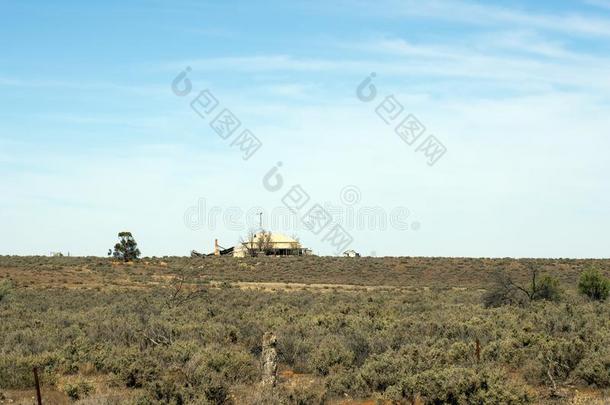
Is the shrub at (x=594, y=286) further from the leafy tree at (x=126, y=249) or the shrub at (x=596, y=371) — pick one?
the leafy tree at (x=126, y=249)

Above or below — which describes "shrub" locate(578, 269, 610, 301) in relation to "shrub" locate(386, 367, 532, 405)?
above

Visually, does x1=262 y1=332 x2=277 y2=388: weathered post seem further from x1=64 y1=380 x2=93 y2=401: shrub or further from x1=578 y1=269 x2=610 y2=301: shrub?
x1=578 y1=269 x2=610 y2=301: shrub

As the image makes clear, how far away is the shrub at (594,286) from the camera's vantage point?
105 feet

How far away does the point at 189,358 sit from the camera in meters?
14.7

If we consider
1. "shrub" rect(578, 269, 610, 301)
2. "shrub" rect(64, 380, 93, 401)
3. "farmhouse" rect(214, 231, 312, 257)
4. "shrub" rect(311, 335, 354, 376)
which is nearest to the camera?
"shrub" rect(64, 380, 93, 401)

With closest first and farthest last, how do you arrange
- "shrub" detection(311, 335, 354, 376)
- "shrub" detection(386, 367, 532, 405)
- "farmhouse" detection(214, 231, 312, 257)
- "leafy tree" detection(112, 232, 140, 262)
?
"shrub" detection(386, 367, 532, 405), "shrub" detection(311, 335, 354, 376), "leafy tree" detection(112, 232, 140, 262), "farmhouse" detection(214, 231, 312, 257)

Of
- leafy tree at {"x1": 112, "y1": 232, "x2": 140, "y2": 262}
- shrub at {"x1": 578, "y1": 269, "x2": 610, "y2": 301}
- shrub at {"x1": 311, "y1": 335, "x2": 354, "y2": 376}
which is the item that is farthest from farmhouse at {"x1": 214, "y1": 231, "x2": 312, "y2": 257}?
shrub at {"x1": 311, "y1": 335, "x2": 354, "y2": 376}

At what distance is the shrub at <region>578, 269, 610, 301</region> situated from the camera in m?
31.9

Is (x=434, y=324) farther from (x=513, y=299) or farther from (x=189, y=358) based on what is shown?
(x=513, y=299)

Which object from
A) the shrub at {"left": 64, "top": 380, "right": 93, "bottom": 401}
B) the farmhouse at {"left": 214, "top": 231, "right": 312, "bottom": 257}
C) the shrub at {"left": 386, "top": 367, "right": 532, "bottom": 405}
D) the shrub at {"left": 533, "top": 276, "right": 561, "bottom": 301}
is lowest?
the shrub at {"left": 64, "top": 380, "right": 93, "bottom": 401}

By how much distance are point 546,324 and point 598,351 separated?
487 cm

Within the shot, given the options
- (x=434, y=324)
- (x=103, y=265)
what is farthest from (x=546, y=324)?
(x=103, y=265)

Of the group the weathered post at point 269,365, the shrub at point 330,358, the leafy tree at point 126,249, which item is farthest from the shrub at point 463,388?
the leafy tree at point 126,249

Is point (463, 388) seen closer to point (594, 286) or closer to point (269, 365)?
point (269, 365)
